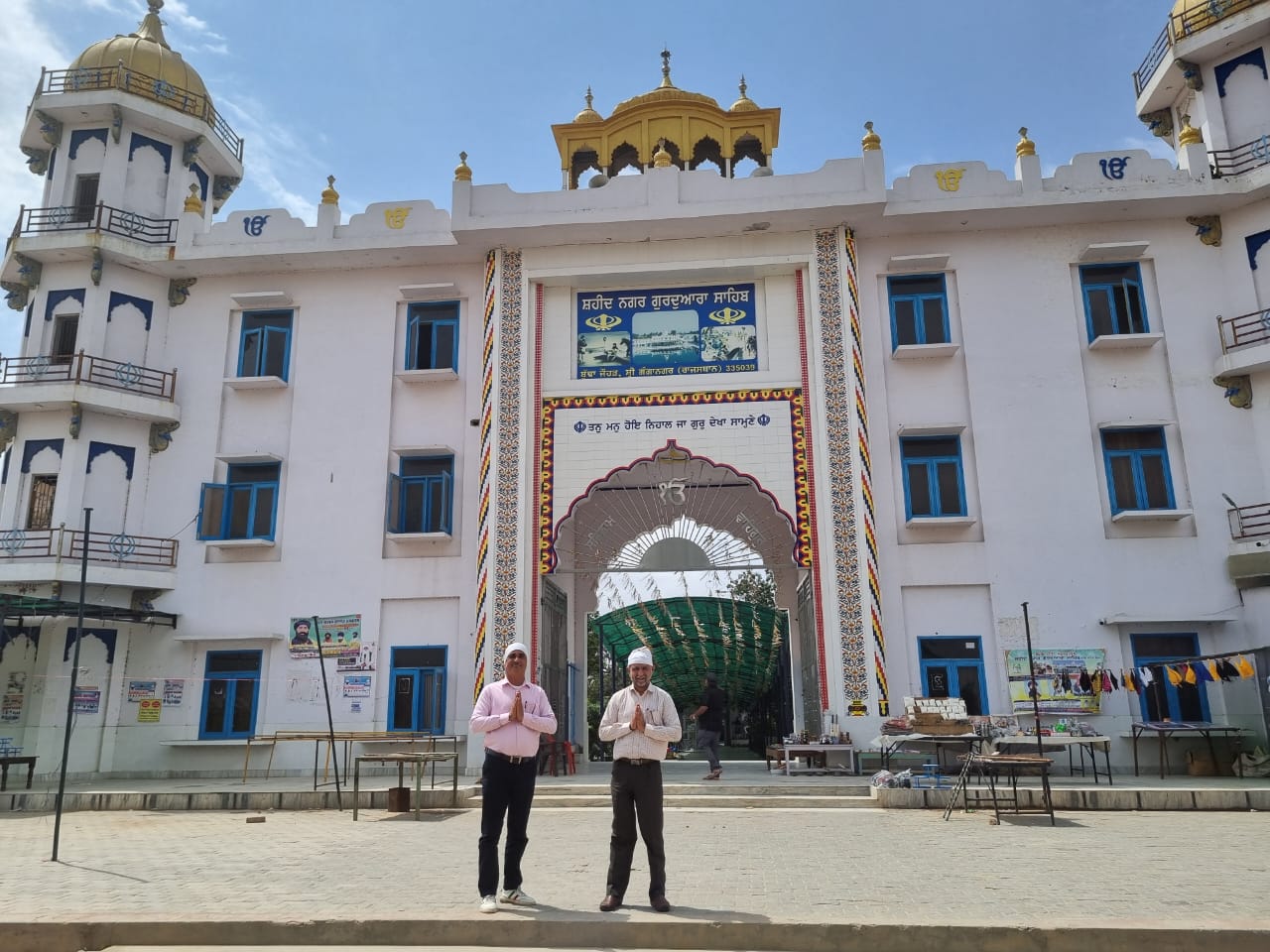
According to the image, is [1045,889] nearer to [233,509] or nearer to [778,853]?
[778,853]

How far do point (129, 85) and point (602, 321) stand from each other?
9500mm

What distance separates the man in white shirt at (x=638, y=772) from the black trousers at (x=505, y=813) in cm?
50

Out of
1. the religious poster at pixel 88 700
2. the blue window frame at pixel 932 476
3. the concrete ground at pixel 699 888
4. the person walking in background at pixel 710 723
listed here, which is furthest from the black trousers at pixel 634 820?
the religious poster at pixel 88 700

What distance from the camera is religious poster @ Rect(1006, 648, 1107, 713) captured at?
44.5ft

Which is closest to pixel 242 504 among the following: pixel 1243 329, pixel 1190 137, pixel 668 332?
pixel 668 332

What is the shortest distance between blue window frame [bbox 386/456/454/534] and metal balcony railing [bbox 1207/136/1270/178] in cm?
1288

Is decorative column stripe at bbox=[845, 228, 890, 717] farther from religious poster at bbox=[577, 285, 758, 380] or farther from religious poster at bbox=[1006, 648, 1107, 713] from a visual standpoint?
religious poster at bbox=[1006, 648, 1107, 713]

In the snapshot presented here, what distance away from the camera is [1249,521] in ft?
45.9

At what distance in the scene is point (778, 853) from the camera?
7199mm

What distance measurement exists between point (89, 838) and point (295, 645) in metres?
6.50

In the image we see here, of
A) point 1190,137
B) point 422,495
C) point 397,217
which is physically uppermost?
point 1190,137

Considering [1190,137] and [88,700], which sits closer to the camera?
[88,700]

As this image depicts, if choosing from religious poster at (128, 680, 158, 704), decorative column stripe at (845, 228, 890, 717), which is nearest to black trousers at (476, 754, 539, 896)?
decorative column stripe at (845, 228, 890, 717)

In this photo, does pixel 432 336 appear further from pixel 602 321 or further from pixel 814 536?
pixel 814 536
